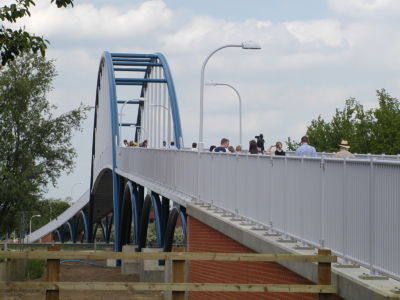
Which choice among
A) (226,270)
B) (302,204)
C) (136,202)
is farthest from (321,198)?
(136,202)

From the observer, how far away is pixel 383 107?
2847 inches

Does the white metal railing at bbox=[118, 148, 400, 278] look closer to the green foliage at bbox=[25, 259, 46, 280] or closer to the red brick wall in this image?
the red brick wall

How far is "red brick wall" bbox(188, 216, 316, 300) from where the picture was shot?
13.9 m

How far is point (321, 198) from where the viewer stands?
507 inches

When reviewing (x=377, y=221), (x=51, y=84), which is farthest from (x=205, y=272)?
(x=51, y=84)

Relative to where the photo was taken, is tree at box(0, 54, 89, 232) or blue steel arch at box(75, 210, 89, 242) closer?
tree at box(0, 54, 89, 232)

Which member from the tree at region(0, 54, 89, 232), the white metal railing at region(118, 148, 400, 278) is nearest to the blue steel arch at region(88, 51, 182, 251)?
the tree at region(0, 54, 89, 232)

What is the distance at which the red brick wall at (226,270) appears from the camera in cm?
1394

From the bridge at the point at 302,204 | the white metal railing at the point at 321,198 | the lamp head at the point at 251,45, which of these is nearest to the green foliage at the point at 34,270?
the bridge at the point at 302,204

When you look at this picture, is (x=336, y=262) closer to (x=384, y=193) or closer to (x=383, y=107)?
(x=384, y=193)

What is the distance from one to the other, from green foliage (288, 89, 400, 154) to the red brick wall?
47.7 meters

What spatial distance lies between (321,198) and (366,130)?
61.9 meters

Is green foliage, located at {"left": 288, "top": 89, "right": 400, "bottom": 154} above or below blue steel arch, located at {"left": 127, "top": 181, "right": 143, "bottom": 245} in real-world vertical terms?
above

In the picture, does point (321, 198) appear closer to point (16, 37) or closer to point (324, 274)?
point (324, 274)
